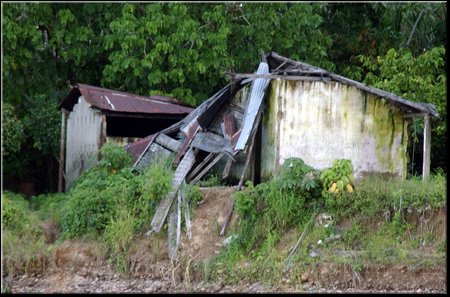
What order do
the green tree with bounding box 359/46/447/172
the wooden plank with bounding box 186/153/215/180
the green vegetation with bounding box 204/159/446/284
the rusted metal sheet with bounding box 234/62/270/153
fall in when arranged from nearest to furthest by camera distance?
the green vegetation with bounding box 204/159/446/284 → the rusted metal sheet with bounding box 234/62/270/153 → the wooden plank with bounding box 186/153/215/180 → the green tree with bounding box 359/46/447/172

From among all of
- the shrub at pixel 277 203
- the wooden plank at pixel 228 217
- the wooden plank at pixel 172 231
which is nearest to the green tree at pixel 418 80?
the shrub at pixel 277 203

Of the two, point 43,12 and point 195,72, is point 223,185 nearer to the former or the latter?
→ point 195,72

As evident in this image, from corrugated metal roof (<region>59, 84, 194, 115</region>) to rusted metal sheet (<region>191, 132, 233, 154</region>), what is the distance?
1542mm

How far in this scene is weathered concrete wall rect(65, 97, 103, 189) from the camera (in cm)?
1589

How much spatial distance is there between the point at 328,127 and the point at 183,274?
3.83m

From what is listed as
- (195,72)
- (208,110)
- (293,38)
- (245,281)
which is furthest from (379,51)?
(245,281)

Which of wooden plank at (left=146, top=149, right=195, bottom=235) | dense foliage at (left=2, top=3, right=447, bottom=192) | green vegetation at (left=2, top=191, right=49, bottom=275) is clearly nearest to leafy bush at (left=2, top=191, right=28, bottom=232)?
green vegetation at (left=2, top=191, right=49, bottom=275)

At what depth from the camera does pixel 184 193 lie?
13.9 m

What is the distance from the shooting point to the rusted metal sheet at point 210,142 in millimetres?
14438

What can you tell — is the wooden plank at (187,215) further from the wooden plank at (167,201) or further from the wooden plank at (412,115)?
the wooden plank at (412,115)

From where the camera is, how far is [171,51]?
1700cm

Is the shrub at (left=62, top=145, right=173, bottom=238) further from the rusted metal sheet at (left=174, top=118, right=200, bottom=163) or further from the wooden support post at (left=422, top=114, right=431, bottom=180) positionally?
the wooden support post at (left=422, top=114, right=431, bottom=180)

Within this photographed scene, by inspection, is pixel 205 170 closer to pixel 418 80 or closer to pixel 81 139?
pixel 81 139

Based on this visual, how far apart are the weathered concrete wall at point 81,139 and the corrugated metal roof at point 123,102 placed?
10.3 inches
